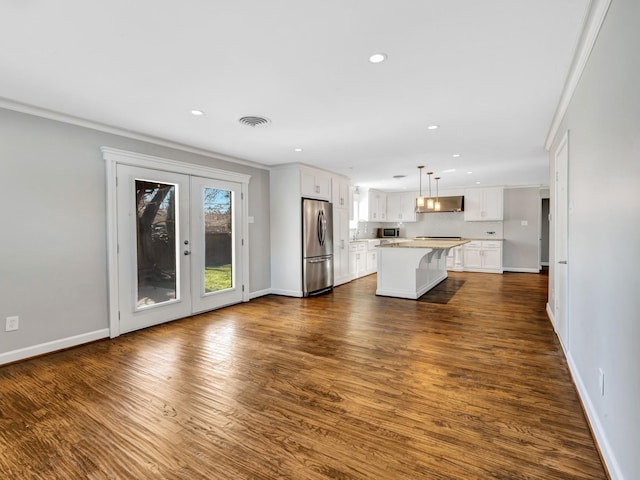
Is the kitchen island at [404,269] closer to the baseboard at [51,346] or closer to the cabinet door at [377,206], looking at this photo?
the cabinet door at [377,206]

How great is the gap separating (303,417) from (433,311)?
3.13m

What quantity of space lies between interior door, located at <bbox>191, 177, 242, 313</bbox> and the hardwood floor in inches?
36.9

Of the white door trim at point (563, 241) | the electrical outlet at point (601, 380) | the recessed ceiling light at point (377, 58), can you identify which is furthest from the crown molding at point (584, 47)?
the electrical outlet at point (601, 380)

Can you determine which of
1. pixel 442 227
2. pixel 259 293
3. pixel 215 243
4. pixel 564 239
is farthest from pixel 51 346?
pixel 442 227

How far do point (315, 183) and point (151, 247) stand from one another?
3055mm

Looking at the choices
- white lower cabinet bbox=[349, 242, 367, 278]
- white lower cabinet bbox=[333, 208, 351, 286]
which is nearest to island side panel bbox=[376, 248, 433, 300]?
white lower cabinet bbox=[333, 208, 351, 286]

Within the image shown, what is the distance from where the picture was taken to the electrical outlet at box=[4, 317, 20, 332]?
116 inches

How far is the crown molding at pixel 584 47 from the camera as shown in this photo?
168 cm

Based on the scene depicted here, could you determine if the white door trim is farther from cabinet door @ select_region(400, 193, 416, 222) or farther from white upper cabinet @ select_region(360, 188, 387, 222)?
cabinet door @ select_region(400, 193, 416, 222)

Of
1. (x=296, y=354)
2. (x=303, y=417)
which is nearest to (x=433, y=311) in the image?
(x=296, y=354)

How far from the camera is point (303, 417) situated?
2.08m

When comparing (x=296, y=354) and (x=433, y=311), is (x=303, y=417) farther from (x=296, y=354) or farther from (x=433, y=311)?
(x=433, y=311)

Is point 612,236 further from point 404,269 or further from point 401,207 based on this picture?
point 401,207

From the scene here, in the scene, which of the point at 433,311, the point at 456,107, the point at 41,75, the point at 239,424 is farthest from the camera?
the point at 433,311
